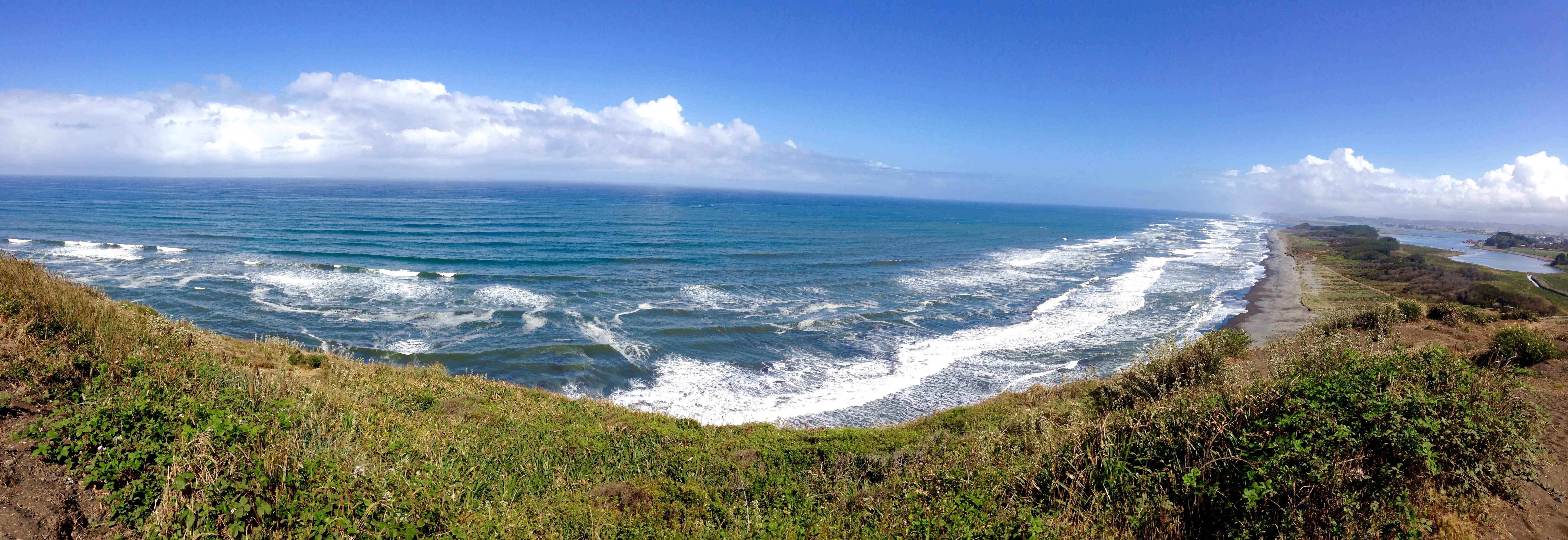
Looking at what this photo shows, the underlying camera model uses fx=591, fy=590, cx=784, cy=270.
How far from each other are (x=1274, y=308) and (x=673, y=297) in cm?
3223

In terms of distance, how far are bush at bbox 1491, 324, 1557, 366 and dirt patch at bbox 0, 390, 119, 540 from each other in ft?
72.1

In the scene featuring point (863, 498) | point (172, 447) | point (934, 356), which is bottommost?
point (934, 356)

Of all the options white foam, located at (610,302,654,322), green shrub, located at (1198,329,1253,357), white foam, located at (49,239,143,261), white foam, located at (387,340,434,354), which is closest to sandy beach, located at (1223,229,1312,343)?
green shrub, located at (1198,329,1253,357)

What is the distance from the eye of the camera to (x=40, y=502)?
14.0 feet

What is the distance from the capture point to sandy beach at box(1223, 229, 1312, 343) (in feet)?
86.5

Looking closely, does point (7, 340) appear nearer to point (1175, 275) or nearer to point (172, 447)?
point (172, 447)

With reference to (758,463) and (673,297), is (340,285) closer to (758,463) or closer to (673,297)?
(673,297)

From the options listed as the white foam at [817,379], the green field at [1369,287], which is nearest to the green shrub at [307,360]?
the white foam at [817,379]

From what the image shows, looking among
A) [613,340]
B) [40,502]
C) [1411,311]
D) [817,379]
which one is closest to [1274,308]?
[1411,311]

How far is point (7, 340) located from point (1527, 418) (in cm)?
1620

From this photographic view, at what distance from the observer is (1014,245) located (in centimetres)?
6450

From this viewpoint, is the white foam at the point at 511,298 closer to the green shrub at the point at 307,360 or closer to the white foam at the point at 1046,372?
the green shrub at the point at 307,360

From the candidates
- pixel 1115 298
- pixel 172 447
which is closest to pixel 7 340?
pixel 172 447

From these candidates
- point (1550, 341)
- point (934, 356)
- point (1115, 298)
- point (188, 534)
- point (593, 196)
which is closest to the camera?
point (188, 534)
